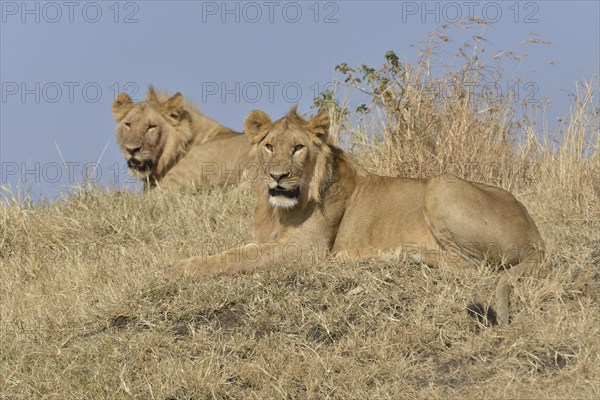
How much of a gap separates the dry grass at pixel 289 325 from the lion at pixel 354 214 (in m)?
0.18

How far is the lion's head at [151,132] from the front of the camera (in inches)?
406

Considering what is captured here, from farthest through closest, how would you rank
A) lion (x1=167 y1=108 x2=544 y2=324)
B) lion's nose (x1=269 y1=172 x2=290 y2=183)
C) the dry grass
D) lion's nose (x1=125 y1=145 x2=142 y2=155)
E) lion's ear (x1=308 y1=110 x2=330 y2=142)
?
lion's nose (x1=125 y1=145 x2=142 y2=155) → lion's ear (x1=308 y1=110 x2=330 y2=142) → lion's nose (x1=269 y1=172 x2=290 y2=183) → lion (x1=167 y1=108 x2=544 y2=324) → the dry grass

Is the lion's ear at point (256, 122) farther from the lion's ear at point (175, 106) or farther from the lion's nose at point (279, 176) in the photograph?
the lion's ear at point (175, 106)

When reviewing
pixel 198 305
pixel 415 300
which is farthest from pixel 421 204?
pixel 198 305

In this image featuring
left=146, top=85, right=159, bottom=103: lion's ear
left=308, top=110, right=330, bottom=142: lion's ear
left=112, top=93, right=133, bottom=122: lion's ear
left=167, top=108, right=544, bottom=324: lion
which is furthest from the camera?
left=146, top=85, right=159, bottom=103: lion's ear

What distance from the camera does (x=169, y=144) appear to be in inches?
413

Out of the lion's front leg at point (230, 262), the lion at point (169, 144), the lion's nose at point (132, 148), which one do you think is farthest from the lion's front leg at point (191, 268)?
the lion's nose at point (132, 148)

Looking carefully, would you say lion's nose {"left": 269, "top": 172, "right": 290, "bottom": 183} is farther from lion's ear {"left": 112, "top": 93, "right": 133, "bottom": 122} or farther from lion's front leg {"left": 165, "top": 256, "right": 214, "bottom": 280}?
lion's ear {"left": 112, "top": 93, "right": 133, "bottom": 122}

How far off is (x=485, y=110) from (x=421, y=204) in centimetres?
308

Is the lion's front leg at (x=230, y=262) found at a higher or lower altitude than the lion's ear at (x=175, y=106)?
lower

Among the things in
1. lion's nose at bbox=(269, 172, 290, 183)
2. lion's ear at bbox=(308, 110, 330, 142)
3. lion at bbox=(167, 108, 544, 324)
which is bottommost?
lion at bbox=(167, 108, 544, 324)

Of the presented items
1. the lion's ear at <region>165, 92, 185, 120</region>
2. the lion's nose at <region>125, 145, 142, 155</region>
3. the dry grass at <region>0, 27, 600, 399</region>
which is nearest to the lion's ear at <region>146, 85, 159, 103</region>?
the lion's ear at <region>165, 92, 185, 120</region>

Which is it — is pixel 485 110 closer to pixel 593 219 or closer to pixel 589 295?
pixel 593 219

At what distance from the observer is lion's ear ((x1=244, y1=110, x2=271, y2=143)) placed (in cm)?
668
